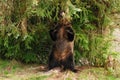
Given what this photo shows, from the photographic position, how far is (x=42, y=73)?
22.2ft

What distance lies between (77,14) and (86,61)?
42.7 inches

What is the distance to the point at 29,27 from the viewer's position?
7.33 metres

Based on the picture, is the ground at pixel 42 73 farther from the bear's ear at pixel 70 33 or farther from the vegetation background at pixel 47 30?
the bear's ear at pixel 70 33

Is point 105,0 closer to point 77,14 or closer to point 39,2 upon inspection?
point 77,14

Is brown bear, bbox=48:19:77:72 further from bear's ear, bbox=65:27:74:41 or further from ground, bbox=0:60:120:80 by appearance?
ground, bbox=0:60:120:80

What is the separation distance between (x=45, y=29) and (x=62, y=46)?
699 mm

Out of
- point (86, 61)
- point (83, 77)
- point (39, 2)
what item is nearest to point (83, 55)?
point (86, 61)

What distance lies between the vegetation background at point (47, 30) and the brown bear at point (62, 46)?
0.96 ft

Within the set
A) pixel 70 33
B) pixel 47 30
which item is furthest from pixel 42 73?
pixel 47 30

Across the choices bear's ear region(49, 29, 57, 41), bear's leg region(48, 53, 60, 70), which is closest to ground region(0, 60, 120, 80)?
bear's leg region(48, 53, 60, 70)

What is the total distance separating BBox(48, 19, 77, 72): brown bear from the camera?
6.80 m

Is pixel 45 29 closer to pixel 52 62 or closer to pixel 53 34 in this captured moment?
pixel 53 34

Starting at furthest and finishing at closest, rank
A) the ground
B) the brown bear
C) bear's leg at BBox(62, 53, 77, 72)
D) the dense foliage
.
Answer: the dense foliage → bear's leg at BBox(62, 53, 77, 72) → the brown bear → the ground

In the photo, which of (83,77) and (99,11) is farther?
(99,11)
